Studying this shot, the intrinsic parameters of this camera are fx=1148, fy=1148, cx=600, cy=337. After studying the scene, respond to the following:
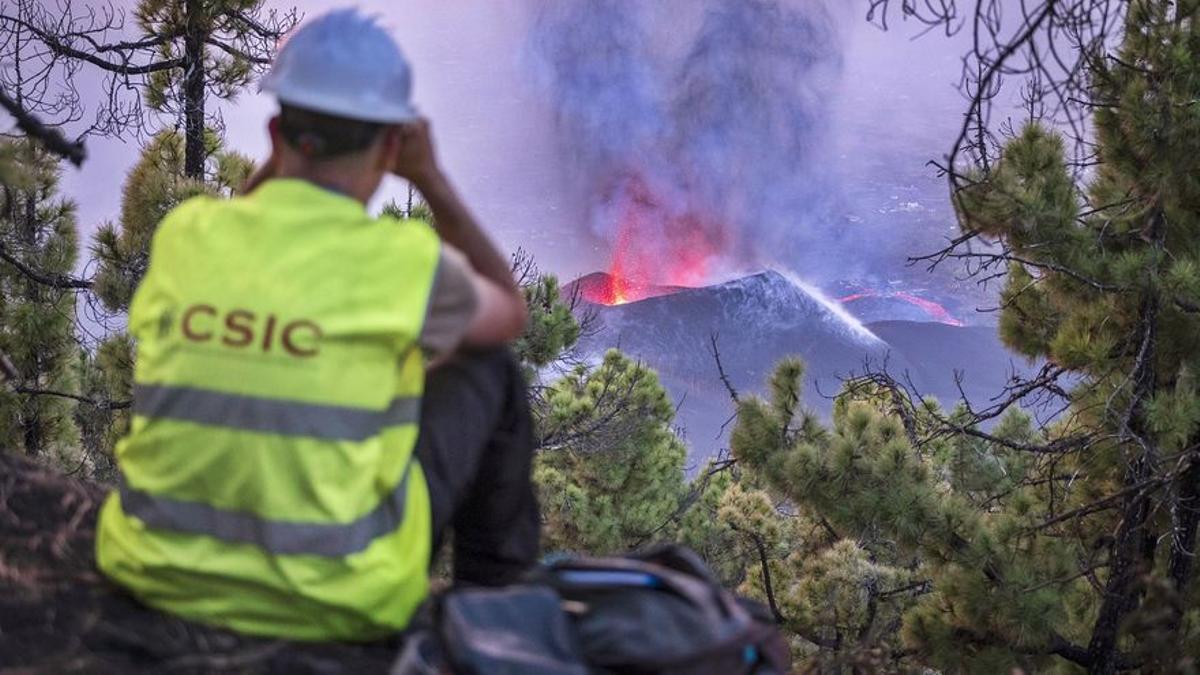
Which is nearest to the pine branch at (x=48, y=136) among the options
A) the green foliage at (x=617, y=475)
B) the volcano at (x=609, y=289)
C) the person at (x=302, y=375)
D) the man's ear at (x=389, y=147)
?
the person at (x=302, y=375)

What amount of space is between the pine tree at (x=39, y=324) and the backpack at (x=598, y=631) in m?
7.58

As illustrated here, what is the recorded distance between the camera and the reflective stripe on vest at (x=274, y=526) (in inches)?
69.8

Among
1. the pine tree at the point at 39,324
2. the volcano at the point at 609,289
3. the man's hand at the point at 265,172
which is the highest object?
the volcano at the point at 609,289

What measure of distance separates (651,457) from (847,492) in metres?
11.4

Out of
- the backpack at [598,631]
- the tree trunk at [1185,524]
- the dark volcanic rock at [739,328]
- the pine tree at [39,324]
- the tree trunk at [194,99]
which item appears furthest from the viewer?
the dark volcanic rock at [739,328]

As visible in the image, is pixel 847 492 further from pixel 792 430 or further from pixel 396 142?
pixel 396 142

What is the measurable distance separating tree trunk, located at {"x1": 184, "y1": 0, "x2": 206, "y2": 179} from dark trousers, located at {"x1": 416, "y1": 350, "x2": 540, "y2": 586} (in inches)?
260

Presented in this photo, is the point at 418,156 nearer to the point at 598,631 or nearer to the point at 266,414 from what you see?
the point at 266,414

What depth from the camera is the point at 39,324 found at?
9.07m

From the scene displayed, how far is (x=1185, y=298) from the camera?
5848 mm

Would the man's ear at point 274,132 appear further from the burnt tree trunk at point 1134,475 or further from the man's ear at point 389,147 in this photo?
the burnt tree trunk at point 1134,475

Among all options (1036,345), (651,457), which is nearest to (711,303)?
(651,457)

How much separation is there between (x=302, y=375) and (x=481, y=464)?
0.57m

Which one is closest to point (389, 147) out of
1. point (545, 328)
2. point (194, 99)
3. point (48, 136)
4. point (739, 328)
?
point (48, 136)
